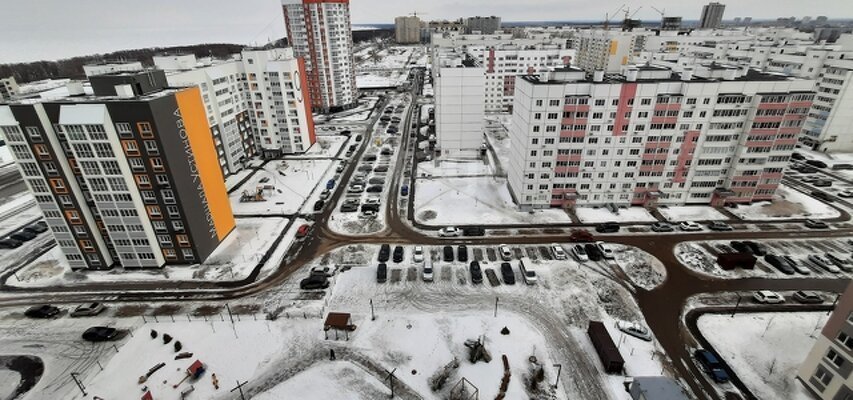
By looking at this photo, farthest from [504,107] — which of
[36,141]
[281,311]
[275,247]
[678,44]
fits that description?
[36,141]

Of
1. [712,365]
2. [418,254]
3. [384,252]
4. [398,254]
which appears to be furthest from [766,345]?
[384,252]

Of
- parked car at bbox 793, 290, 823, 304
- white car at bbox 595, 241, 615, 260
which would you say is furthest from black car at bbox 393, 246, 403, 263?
parked car at bbox 793, 290, 823, 304

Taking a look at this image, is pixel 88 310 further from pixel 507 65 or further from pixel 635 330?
pixel 507 65

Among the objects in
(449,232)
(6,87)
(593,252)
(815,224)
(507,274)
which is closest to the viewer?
(507,274)

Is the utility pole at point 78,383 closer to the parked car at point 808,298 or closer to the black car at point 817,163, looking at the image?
the parked car at point 808,298

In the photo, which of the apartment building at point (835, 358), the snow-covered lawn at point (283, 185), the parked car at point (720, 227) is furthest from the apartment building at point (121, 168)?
the parked car at point (720, 227)

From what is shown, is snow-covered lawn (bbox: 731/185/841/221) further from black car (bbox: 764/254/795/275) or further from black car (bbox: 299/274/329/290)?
black car (bbox: 299/274/329/290)
